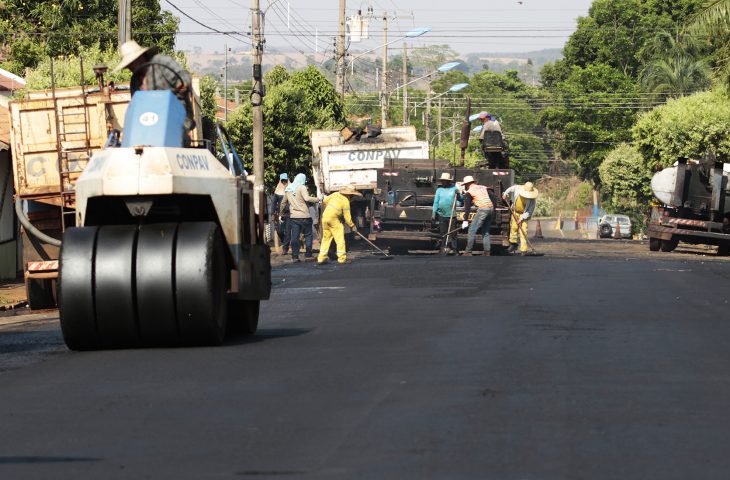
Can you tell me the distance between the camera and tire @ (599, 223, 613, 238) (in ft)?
229

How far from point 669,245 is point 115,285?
25849mm

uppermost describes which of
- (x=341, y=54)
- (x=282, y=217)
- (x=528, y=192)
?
(x=341, y=54)

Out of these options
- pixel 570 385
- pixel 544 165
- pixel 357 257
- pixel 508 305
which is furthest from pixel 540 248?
pixel 544 165

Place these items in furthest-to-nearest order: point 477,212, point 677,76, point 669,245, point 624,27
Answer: point 624,27 < point 677,76 < point 669,245 < point 477,212

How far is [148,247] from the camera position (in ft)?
35.8

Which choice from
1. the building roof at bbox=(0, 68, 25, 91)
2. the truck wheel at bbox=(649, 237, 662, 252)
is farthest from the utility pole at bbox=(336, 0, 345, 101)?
the truck wheel at bbox=(649, 237, 662, 252)

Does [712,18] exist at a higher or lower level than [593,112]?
higher

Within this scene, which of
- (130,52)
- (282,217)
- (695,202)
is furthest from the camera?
(695,202)

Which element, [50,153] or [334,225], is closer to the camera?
[50,153]

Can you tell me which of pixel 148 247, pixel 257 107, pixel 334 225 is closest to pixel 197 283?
pixel 148 247

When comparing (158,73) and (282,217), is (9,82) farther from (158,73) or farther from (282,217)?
(158,73)

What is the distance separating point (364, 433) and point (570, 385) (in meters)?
2.05

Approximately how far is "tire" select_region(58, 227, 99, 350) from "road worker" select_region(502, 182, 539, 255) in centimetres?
1889

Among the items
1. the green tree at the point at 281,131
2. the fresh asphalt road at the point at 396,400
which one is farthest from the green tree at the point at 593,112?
the fresh asphalt road at the point at 396,400
